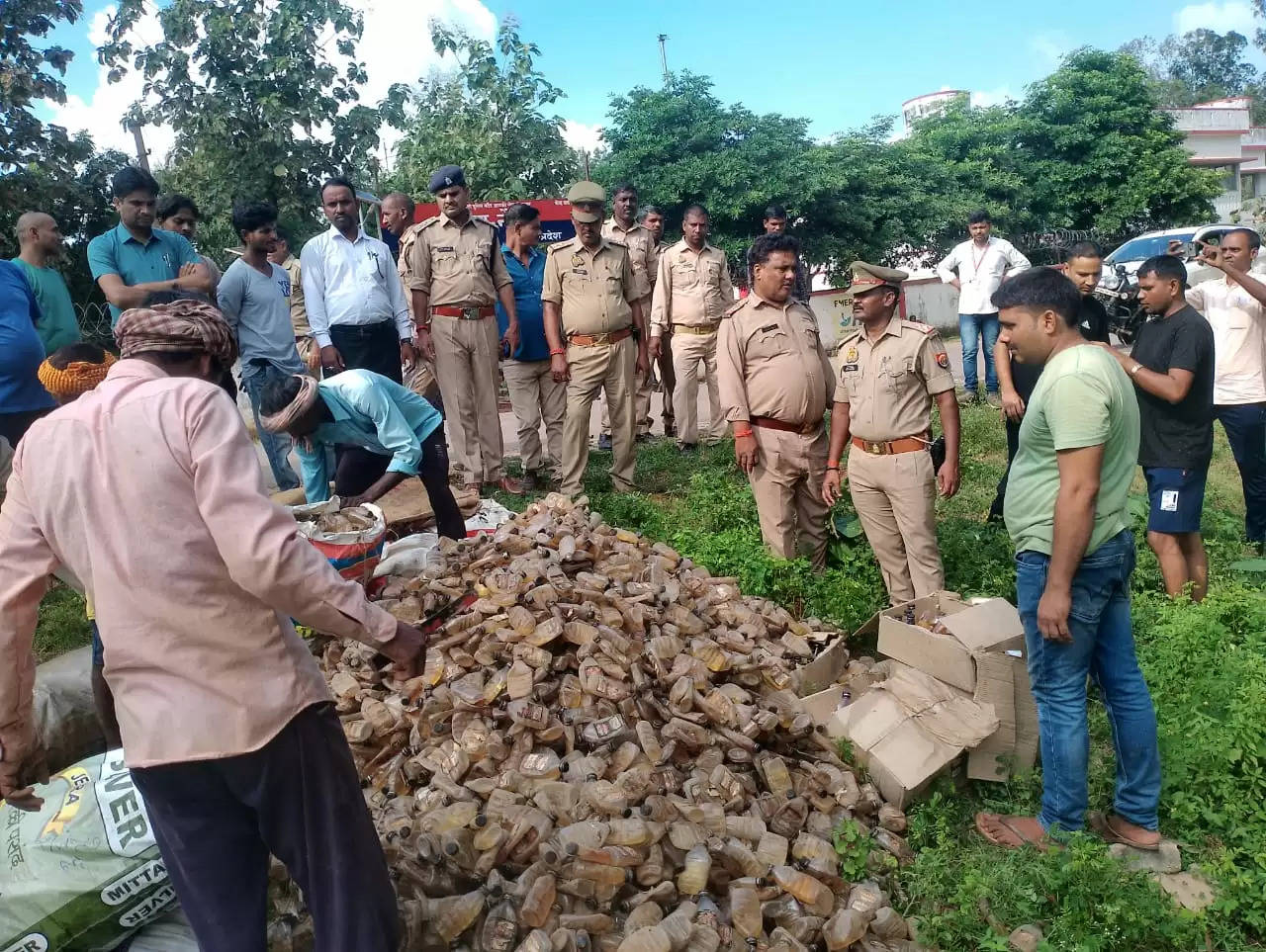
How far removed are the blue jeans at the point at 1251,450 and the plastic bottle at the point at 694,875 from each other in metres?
4.05

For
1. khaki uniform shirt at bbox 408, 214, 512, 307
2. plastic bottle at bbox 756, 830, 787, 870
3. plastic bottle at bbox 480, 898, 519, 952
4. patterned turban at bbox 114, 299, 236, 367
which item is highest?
khaki uniform shirt at bbox 408, 214, 512, 307

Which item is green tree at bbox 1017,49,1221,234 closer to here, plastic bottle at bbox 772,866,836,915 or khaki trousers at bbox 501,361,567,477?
khaki trousers at bbox 501,361,567,477

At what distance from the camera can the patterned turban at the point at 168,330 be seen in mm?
2123

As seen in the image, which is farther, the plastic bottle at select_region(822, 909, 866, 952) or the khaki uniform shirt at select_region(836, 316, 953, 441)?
the khaki uniform shirt at select_region(836, 316, 953, 441)

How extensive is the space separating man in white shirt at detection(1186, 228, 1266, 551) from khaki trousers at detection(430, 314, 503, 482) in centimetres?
464

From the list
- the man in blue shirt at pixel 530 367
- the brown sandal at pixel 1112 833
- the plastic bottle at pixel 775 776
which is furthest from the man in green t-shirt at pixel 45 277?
the brown sandal at pixel 1112 833

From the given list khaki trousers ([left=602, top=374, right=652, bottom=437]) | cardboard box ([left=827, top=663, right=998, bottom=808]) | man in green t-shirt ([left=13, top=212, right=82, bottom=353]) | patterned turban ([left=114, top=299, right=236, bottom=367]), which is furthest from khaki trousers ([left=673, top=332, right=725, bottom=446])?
patterned turban ([left=114, top=299, right=236, bottom=367])

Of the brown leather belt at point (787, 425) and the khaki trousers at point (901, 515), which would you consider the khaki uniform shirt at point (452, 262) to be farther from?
the khaki trousers at point (901, 515)

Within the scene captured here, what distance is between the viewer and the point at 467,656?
3.73 m

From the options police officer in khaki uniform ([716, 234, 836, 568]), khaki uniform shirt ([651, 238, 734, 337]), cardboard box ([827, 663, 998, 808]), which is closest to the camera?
cardboard box ([827, 663, 998, 808])

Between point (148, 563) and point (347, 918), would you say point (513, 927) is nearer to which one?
point (347, 918)

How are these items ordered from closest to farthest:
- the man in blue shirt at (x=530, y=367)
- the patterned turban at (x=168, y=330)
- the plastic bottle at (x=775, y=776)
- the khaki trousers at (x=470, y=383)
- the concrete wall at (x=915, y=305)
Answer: the patterned turban at (x=168, y=330) < the plastic bottle at (x=775, y=776) < the khaki trousers at (x=470, y=383) < the man in blue shirt at (x=530, y=367) < the concrete wall at (x=915, y=305)

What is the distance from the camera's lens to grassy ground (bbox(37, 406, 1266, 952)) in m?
2.85

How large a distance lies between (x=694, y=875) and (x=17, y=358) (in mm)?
4426
